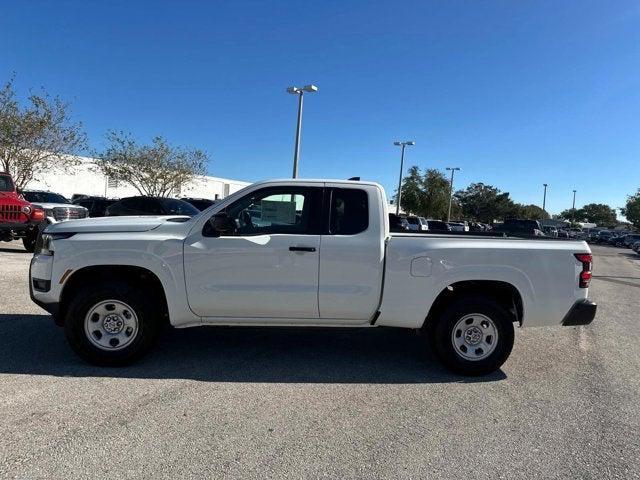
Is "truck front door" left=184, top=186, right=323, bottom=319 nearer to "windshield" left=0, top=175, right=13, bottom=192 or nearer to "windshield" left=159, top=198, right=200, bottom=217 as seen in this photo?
"windshield" left=0, top=175, right=13, bottom=192

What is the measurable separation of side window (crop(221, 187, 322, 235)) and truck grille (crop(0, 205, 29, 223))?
10173 millimetres

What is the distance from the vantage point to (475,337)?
505cm

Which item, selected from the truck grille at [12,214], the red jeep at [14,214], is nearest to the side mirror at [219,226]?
the red jeep at [14,214]

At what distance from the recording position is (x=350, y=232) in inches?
192

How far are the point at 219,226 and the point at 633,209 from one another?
86.1 meters

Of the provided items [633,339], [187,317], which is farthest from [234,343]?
[633,339]

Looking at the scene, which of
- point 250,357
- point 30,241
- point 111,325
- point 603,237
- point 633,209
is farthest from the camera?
point 633,209

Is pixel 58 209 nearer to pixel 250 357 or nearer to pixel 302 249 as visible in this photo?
pixel 250 357

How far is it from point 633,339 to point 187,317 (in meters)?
6.20

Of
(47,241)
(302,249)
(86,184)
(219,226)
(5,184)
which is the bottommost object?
(47,241)

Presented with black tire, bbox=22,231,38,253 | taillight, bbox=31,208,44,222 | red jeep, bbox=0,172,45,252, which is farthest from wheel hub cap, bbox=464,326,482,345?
black tire, bbox=22,231,38,253

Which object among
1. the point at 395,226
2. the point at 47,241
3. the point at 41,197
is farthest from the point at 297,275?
the point at 41,197

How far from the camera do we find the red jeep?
12.4 metres

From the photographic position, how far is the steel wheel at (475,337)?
16.4 feet
